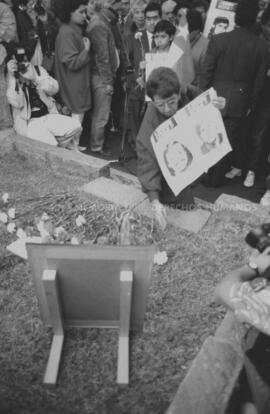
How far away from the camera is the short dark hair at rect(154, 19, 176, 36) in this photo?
4.25 m

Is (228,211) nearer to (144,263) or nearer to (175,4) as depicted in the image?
(144,263)

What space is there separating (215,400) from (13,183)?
290cm

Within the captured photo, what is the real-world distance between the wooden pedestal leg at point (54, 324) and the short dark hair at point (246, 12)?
3.26 metres

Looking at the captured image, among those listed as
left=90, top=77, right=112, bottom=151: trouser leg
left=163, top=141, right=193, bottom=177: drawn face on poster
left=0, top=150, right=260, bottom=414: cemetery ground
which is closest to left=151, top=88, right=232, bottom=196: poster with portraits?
left=163, top=141, right=193, bottom=177: drawn face on poster

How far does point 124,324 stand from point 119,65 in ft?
14.2

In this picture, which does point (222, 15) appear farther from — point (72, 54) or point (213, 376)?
point (213, 376)

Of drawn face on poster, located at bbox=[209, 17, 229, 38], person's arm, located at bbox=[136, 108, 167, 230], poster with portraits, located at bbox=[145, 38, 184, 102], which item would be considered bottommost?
person's arm, located at bbox=[136, 108, 167, 230]

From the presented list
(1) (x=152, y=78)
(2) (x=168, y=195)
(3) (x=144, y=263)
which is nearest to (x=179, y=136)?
(1) (x=152, y=78)

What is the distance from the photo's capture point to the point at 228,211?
340 centimetres

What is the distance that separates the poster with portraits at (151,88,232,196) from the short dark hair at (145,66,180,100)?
167 millimetres

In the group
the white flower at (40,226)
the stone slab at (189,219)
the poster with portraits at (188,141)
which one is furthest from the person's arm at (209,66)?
the white flower at (40,226)

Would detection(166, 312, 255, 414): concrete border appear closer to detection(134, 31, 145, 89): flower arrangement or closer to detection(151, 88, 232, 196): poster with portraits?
detection(151, 88, 232, 196): poster with portraits

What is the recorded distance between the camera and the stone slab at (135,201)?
3326mm

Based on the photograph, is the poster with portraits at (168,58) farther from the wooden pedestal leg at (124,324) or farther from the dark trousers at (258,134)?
the wooden pedestal leg at (124,324)
